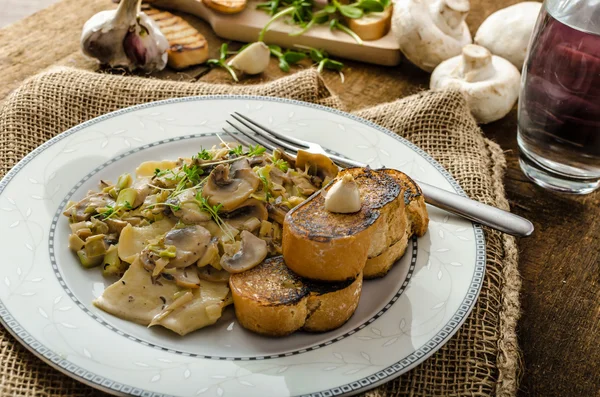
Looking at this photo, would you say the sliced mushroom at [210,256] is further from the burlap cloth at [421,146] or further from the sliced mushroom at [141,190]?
the burlap cloth at [421,146]

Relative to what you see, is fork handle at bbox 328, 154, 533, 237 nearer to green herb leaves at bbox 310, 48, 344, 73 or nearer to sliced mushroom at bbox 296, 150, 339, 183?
sliced mushroom at bbox 296, 150, 339, 183

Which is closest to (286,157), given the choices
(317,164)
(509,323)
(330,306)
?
(317,164)

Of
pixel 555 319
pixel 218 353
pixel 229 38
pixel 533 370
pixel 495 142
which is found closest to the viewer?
pixel 218 353

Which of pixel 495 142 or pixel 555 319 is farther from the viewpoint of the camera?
pixel 495 142

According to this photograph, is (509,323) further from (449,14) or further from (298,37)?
(298,37)

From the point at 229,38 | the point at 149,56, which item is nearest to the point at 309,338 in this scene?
the point at 149,56

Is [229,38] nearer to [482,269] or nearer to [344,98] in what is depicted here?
[344,98]

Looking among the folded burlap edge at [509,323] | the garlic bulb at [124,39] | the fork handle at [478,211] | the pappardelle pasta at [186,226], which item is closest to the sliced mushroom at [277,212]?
the pappardelle pasta at [186,226]
